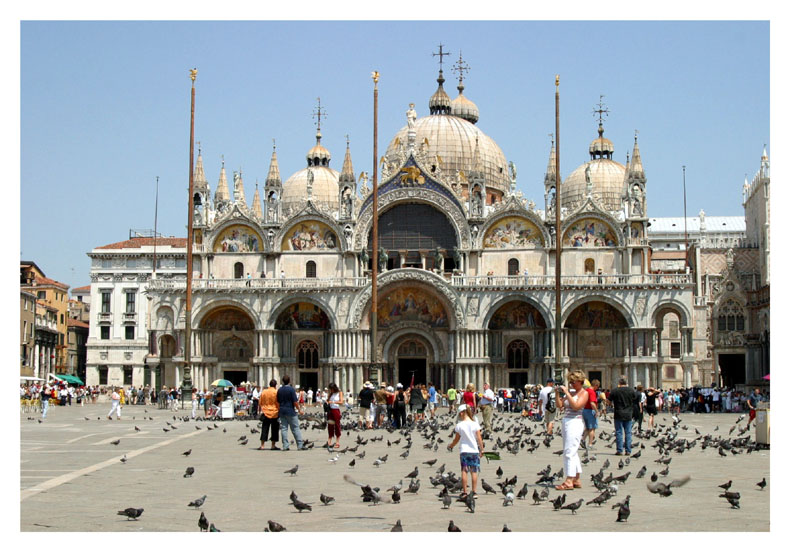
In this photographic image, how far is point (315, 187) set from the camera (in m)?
83.4

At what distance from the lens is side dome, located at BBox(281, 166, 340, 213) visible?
82731 millimetres

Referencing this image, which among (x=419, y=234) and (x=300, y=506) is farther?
(x=419, y=234)

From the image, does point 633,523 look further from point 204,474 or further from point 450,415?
point 450,415

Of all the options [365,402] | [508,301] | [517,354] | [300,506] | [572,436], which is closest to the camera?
[300,506]

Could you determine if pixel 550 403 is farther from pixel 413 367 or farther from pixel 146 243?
A: pixel 146 243

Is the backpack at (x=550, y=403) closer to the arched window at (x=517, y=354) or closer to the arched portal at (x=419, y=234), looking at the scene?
the arched window at (x=517, y=354)

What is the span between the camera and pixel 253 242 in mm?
67438

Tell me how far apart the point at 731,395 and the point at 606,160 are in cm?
2794

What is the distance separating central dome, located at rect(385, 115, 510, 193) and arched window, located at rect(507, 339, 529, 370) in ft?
43.6

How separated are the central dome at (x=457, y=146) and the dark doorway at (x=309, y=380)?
53.6 feet

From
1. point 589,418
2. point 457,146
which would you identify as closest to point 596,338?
point 457,146

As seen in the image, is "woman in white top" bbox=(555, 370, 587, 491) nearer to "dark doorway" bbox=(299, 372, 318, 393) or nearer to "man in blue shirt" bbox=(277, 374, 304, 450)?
"man in blue shirt" bbox=(277, 374, 304, 450)

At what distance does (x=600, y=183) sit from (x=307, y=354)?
84.6 ft

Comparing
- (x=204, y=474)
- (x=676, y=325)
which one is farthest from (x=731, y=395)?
(x=204, y=474)
